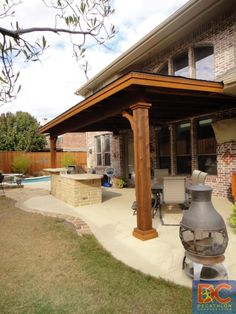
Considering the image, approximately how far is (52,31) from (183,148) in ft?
25.1

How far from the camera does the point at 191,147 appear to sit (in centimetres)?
856

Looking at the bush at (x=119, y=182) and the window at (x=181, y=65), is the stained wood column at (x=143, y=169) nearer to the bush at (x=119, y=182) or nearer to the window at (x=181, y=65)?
the window at (x=181, y=65)

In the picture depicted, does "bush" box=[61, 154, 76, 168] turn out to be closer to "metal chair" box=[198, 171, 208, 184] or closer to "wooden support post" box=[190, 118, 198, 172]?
"wooden support post" box=[190, 118, 198, 172]

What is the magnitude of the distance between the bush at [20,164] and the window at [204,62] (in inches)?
583

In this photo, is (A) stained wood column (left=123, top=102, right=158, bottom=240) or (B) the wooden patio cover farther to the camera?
(A) stained wood column (left=123, top=102, right=158, bottom=240)

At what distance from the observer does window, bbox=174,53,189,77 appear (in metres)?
8.63

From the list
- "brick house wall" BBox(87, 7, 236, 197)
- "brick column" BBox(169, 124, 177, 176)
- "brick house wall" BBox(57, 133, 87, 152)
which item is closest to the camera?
"brick house wall" BBox(87, 7, 236, 197)

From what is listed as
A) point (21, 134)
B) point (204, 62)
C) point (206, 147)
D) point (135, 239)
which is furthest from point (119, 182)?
point (21, 134)

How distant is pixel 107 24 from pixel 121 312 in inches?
111

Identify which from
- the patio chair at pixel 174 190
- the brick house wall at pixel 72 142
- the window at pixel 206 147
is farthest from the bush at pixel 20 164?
the patio chair at pixel 174 190

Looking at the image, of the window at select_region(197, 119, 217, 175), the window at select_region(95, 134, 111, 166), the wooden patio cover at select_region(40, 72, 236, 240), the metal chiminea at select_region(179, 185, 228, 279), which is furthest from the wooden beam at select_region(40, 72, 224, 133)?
the window at select_region(95, 134, 111, 166)

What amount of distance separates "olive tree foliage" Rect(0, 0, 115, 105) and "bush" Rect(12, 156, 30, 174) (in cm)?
1767

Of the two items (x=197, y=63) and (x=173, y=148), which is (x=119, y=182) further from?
(x=197, y=63)

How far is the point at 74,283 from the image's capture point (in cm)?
301
